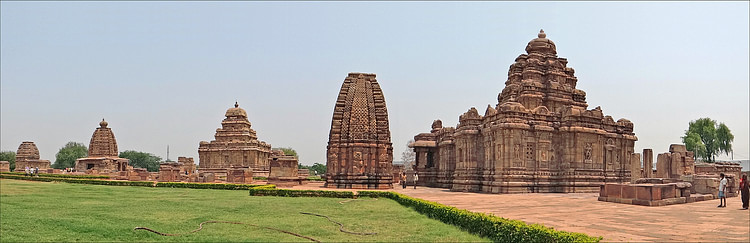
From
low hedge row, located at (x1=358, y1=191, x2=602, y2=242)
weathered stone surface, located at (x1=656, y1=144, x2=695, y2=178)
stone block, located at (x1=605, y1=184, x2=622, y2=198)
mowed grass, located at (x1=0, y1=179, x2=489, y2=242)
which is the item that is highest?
weathered stone surface, located at (x1=656, y1=144, x2=695, y2=178)

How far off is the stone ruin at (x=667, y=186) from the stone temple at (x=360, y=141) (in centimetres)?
1102

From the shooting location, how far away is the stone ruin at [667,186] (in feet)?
41.7

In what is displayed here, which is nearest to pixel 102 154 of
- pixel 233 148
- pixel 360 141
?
pixel 233 148

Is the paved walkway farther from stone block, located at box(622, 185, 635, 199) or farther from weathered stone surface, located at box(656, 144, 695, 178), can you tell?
weathered stone surface, located at box(656, 144, 695, 178)

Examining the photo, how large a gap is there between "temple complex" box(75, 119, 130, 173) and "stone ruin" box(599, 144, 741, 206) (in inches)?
1827

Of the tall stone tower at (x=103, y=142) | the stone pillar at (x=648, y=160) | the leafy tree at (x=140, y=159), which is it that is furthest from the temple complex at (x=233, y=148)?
the leafy tree at (x=140, y=159)

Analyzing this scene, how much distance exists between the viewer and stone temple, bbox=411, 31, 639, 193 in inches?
824

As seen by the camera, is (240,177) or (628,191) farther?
(240,177)

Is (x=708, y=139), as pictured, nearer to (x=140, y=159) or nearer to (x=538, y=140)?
(x=538, y=140)

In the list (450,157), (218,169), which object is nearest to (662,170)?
(450,157)

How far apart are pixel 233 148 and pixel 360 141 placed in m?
23.5

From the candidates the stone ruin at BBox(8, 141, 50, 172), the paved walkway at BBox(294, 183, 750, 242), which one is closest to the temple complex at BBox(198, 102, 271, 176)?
the stone ruin at BBox(8, 141, 50, 172)

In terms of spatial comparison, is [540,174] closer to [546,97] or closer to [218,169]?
[546,97]

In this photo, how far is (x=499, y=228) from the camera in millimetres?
8031
